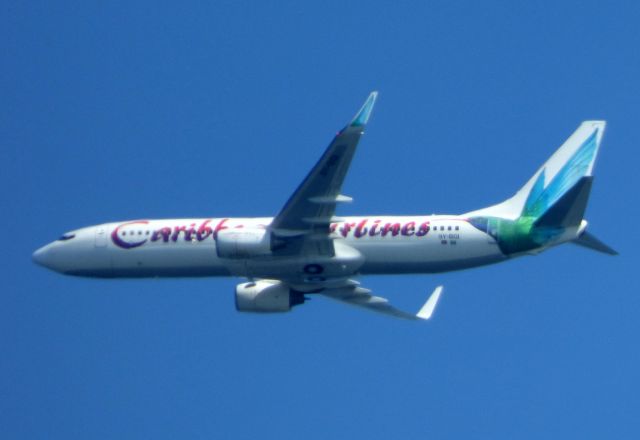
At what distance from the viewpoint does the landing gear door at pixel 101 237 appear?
81.6m

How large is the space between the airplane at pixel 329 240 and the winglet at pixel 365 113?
0.36 metres

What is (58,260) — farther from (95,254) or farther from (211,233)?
(211,233)

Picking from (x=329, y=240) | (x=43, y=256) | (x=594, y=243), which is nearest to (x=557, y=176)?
(x=594, y=243)

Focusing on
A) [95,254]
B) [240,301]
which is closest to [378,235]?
[240,301]

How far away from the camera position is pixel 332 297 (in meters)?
84.6

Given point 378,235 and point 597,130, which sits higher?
point 597,130

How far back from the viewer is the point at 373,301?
278ft

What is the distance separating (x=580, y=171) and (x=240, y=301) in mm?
16437

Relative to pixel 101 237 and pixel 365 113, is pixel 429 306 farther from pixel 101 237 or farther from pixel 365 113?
pixel 365 113

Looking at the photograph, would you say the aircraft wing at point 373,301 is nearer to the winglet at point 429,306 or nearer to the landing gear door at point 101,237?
the winglet at point 429,306

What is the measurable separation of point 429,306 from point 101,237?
1616 cm

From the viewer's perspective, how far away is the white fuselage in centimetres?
7706

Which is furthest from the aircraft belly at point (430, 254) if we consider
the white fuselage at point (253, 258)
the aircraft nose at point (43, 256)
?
the aircraft nose at point (43, 256)

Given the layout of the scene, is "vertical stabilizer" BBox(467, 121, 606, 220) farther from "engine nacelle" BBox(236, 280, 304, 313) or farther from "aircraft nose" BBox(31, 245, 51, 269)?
"aircraft nose" BBox(31, 245, 51, 269)
